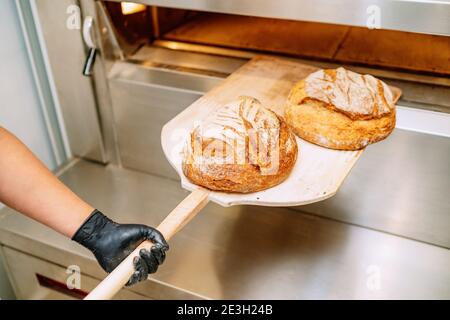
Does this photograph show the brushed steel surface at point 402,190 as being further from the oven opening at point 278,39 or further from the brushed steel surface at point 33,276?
the brushed steel surface at point 33,276

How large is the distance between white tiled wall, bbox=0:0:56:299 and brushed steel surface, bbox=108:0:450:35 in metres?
0.62

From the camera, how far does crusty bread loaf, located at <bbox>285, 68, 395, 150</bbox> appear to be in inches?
37.1

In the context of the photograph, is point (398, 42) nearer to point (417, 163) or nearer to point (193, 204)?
point (417, 163)

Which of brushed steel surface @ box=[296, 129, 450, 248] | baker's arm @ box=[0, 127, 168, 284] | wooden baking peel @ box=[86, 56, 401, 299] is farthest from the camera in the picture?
brushed steel surface @ box=[296, 129, 450, 248]

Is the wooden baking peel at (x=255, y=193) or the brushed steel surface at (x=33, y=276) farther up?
the wooden baking peel at (x=255, y=193)

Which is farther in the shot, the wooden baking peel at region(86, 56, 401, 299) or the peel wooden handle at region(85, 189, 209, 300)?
the wooden baking peel at region(86, 56, 401, 299)

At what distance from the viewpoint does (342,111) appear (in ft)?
3.11

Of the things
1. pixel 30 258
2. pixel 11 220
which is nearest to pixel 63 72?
pixel 11 220

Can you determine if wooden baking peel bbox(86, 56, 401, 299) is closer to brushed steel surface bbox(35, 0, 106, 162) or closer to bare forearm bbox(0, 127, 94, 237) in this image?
bare forearm bbox(0, 127, 94, 237)

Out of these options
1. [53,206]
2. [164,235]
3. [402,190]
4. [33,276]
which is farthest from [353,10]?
[33,276]

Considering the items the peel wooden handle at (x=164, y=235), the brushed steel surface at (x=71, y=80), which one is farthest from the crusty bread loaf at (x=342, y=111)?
the brushed steel surface at (x=71, y=80)

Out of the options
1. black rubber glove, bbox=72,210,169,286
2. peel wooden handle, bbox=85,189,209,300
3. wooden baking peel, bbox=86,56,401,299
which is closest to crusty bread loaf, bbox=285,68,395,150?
wooden baking peel, bbox=86,56,401,299

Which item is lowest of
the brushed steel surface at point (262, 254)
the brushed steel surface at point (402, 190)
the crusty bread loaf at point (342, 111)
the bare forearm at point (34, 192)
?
the brushed steel surface at point (262, 254)

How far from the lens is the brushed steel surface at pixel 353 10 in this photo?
863 millimetres
